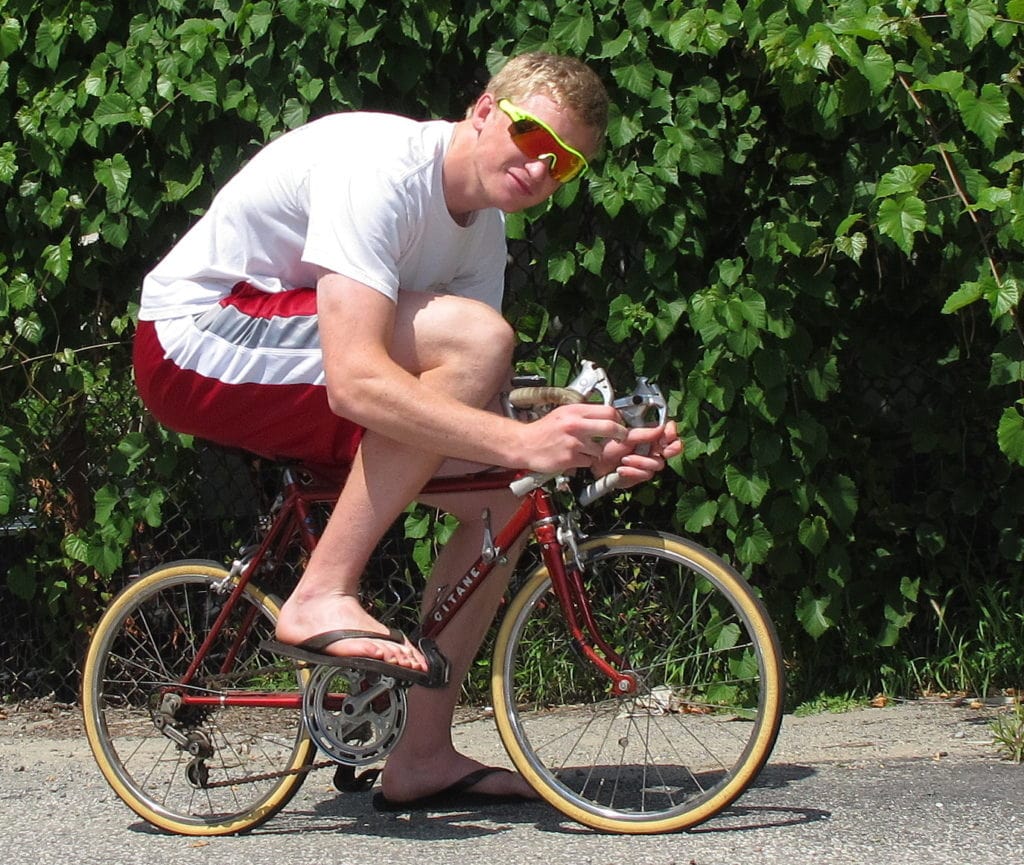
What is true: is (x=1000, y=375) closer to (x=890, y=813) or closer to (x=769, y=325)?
(x=769, y=325)

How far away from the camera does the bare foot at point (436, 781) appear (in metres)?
3.56

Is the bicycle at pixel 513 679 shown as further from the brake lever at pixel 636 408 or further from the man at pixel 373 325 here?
the man at pixel 373 325

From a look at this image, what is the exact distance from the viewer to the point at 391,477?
3258 millimetres

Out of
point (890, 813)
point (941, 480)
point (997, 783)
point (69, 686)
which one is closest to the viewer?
point (890, 813)

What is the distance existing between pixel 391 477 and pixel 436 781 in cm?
77

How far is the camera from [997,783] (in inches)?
140

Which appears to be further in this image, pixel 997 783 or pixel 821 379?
pixel 821 379

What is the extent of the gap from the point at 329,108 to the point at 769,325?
4.36 feet

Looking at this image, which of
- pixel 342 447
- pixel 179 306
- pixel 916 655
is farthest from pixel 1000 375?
pixel 179 306

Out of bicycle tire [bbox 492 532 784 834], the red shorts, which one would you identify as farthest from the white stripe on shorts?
bicycle tire [bbox 492 532 784 834]

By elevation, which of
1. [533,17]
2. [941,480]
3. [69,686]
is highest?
[533,17]

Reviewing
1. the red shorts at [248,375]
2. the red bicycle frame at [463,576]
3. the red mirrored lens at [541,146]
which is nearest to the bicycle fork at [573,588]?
the red bicycle frame at [463,576]

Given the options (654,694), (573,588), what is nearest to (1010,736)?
(654,694)

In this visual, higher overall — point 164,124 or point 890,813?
point 164,124
